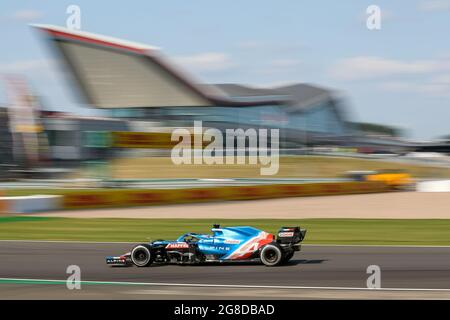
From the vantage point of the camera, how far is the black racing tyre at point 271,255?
440 inches

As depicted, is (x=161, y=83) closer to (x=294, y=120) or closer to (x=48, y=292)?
(x=294, y=120)

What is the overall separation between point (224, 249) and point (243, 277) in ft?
3.24

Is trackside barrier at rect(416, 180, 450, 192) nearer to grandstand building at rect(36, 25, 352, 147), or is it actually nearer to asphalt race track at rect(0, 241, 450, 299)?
asphalt race track at rect(0, 241, 450, 299)

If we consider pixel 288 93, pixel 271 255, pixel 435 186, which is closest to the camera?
pixel 271 255

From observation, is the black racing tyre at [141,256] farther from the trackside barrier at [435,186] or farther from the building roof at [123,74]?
the building roof at [123,74]

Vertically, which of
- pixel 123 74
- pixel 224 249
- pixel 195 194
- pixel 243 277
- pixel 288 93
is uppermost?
pixel 288 93

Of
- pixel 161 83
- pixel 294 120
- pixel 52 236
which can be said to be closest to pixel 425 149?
pixel 294 120

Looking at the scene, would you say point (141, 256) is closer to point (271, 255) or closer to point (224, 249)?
point (224, 249)

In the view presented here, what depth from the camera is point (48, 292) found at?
9547 millimetres

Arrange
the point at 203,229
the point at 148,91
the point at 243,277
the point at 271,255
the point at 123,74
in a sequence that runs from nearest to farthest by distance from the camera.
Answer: the point at 243,277 < the point at 271,255 < the point at 203,229 < the point at 123,74 < the point at 148,91

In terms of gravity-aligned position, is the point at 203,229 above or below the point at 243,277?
below

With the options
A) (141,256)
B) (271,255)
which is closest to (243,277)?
(271,255)

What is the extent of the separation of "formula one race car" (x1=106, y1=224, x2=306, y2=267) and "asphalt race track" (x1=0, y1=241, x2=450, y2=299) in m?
0.15

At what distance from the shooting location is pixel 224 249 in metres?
11.3
